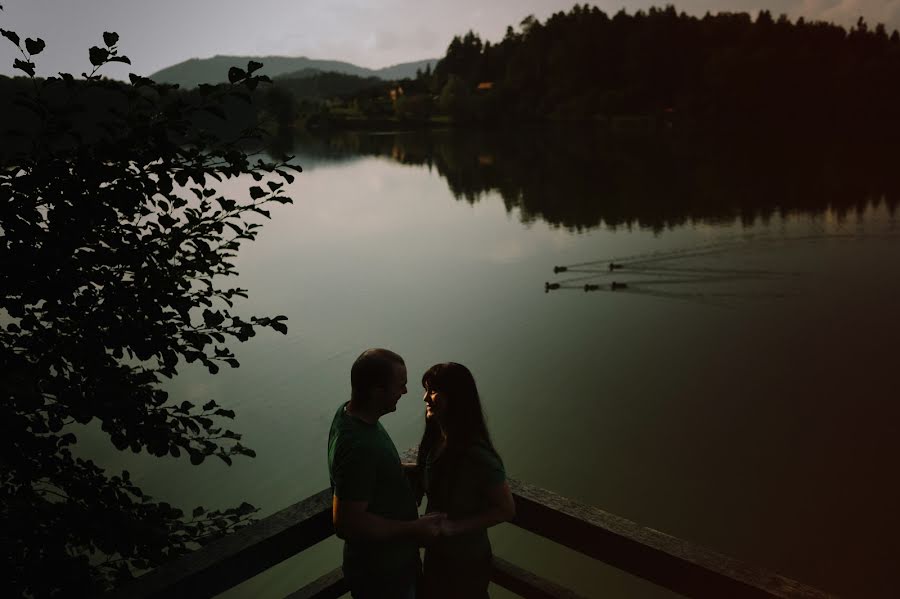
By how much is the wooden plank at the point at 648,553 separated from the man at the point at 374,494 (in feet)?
1.52

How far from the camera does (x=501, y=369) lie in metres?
13.2

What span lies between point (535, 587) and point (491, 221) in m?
29.5

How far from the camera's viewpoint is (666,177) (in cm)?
4244

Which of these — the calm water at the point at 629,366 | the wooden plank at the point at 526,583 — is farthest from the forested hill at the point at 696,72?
the wooden plank at the point at 526,583

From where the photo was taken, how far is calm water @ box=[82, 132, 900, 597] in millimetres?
8469

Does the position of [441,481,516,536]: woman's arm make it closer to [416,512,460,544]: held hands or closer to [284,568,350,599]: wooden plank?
[416,512,460,544]: held hands

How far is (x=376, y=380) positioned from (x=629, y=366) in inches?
446

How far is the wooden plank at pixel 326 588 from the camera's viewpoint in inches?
119

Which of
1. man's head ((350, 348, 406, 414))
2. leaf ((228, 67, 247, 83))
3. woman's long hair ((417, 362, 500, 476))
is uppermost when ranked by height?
leaf ((228, 67, 247, 83))

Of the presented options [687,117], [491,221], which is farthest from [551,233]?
[687,117]

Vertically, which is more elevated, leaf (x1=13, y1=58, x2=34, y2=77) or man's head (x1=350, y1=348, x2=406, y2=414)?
leaf (x1=13, y1=58, x2=34, y2=77)

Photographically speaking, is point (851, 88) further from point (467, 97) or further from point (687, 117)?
point (467, 97)

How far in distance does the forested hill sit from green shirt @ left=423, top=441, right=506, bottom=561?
80629mm

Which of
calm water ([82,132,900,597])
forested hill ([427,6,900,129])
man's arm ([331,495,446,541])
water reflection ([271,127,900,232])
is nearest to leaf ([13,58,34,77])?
man's arm ([331,495,446,541])
